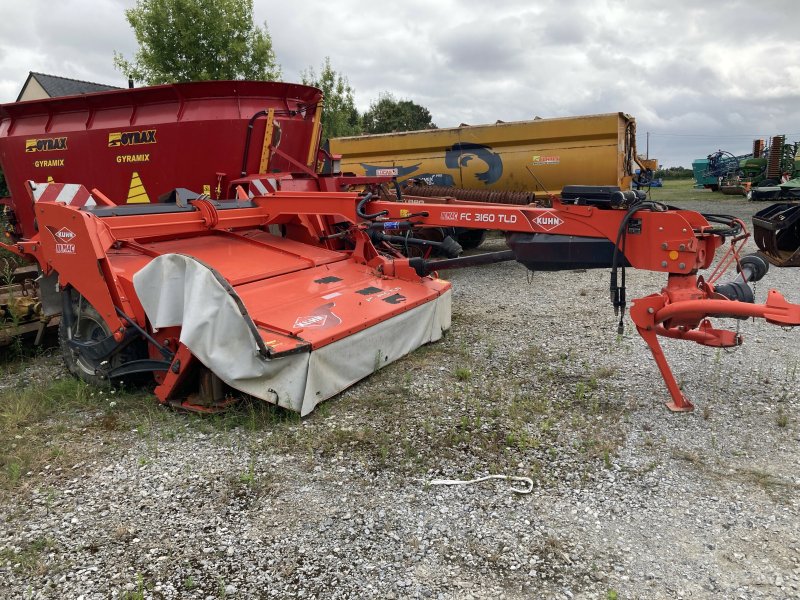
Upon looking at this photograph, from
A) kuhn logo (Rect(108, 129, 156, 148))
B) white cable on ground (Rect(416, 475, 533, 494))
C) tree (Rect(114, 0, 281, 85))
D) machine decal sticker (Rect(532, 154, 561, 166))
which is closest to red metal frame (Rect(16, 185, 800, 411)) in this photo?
white cable on ground (Rect(416, 475, 533, 494))

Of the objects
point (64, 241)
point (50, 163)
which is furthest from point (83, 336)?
point (50, 163)

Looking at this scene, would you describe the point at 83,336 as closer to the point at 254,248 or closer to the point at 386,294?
the point at 254,248

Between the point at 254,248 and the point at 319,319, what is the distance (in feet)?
4.85

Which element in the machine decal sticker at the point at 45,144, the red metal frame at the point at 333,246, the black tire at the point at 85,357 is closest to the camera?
the red metal frame at the point at 333,246

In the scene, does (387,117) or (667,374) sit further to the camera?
(387,117)

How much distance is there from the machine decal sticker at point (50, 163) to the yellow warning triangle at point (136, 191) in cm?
86

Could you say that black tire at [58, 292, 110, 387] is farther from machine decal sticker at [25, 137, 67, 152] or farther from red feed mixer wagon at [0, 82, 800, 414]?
machine decal sticker at [25, 137, 67, 152]

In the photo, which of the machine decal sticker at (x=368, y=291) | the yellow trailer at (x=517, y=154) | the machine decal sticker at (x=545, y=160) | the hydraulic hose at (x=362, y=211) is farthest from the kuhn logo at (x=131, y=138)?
the machine decal sticker at (x=545, y=160)

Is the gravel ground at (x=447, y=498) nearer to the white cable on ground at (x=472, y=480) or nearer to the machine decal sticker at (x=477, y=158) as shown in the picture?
the white cable on ground at (x=472, y=480)

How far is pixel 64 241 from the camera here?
434 cm

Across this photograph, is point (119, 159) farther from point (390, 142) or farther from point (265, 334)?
point (390, 142)

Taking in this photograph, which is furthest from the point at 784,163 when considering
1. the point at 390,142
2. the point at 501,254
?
the point at 501,254

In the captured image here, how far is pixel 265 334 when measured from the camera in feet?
12.4

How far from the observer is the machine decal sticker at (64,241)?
4266 mm
